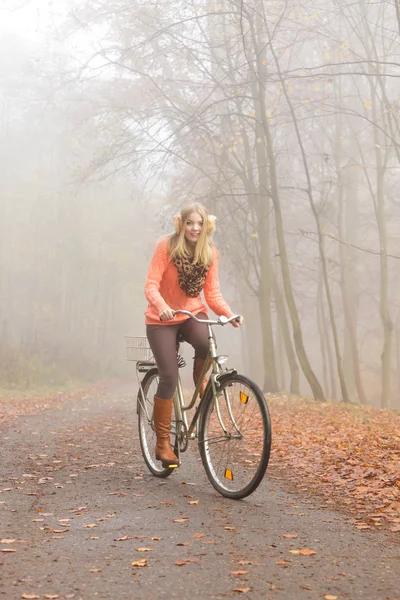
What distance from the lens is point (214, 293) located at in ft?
20.8

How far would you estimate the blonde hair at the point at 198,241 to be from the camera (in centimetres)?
611

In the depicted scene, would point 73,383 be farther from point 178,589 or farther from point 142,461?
point 178,589

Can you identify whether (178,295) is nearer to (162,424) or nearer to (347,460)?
(162,424)

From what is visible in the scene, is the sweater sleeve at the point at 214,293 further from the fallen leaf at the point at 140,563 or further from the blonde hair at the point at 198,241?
the fallen leaf at the point at 140,563

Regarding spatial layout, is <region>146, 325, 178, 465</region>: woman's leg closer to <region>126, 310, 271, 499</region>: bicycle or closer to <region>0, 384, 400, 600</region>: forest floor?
<region>126, 310, 271, 499</region>: bicycle

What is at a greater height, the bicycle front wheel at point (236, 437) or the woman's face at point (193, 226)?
the woman's face at point (193, 226)

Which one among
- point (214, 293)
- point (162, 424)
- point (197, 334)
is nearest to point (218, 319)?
point (197, 334)

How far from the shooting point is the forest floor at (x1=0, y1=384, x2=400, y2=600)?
373 centimetres

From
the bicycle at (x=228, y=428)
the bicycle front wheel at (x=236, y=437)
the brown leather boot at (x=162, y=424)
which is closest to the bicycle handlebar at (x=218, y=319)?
the bicycle at (x=228, y=428)

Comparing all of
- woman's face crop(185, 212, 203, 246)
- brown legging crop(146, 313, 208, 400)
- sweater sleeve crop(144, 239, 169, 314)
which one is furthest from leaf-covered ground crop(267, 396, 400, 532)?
woman's face crop(185, 212, 203, 246)

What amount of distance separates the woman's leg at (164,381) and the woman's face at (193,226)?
74 centimetres

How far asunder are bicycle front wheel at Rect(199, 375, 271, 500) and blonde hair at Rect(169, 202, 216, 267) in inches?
38.0

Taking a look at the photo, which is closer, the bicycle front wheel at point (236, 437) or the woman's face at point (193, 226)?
the bicycle front wheel at point (236, 437)

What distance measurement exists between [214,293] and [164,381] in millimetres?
822
